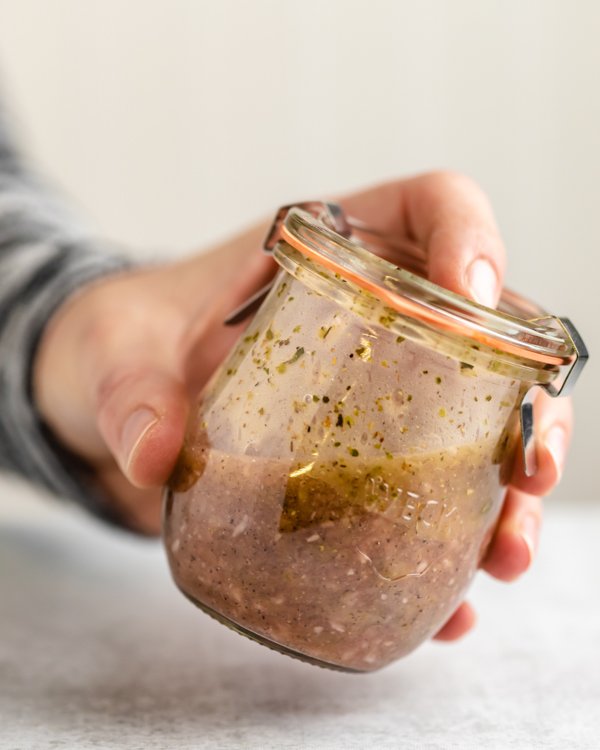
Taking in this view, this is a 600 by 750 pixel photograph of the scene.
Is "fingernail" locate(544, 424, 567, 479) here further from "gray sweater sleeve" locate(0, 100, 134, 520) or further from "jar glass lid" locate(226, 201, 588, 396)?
"gray sweater sleeve" locate(0, 100, 134, 520)

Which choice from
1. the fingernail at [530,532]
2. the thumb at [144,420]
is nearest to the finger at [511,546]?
the fingernail at [530,532]

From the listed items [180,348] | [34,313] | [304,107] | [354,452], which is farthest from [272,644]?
[304,107]

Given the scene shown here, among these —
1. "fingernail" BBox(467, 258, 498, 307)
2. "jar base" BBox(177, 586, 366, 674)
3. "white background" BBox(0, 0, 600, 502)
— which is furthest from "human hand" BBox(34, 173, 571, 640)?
"white background" BBox(0, 0, 600, 502)

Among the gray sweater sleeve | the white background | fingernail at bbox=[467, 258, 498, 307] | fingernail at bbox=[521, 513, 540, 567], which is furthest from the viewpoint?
the white background

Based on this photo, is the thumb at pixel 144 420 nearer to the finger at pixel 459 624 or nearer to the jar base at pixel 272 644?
the jar base at pixel 272 644

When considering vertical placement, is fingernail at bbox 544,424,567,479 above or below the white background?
above

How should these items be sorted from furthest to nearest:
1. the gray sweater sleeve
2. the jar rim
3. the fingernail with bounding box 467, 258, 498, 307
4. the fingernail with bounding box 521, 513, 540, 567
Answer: the gray sweater sleeve, the fingernail with bounding box 521, 513, 540, 567, the fingernail with bounding box 467, 258, 498, 307, the jar rim

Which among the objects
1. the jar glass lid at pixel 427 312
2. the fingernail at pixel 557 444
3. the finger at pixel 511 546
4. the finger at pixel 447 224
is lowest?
the finger at pixel 511 546
